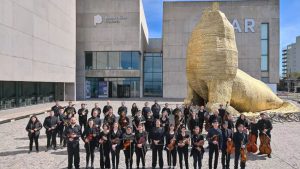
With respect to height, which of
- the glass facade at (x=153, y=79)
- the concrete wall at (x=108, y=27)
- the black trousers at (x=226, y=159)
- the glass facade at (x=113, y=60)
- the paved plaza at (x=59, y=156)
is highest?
the concrete wall at (x=108, y=27)

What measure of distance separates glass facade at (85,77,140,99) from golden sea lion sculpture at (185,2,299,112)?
27.2 m

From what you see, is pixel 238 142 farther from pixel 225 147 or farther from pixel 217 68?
pixel 217 68

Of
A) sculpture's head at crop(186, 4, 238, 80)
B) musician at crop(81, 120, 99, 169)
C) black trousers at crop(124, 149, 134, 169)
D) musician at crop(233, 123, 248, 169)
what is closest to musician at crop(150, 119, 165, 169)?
black trousers at crop(124, 149, 134, 169)

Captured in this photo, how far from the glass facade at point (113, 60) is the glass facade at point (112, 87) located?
2.04 meters

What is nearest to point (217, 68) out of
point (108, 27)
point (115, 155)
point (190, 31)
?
point (115, 155)

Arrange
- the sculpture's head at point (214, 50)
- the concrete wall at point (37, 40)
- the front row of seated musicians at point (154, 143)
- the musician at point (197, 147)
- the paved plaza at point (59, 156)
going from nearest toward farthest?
the musician at point (197, 147)
the front row of seated musicians at point (154, 143)
the paved plaza at point (59, 156)
the sculpture's head at point (214, 50)
the concrete wall at point (37, 40)

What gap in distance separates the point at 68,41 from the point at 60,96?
21.5 feet

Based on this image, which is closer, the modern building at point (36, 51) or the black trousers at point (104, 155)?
the black trousers at point (104, 155)

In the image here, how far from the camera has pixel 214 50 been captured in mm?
16406

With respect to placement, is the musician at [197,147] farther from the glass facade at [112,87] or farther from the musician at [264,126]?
the glass facade at [112,87]

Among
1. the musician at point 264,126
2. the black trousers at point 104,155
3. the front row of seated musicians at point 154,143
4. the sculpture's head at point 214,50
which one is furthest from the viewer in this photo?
the sculpture's head at point 214,50

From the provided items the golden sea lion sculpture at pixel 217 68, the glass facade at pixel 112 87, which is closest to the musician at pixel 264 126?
the golden sea lion sculpture at pixel 217 68

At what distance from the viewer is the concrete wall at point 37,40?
70.2ft

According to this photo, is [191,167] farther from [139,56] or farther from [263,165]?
[139,56]
